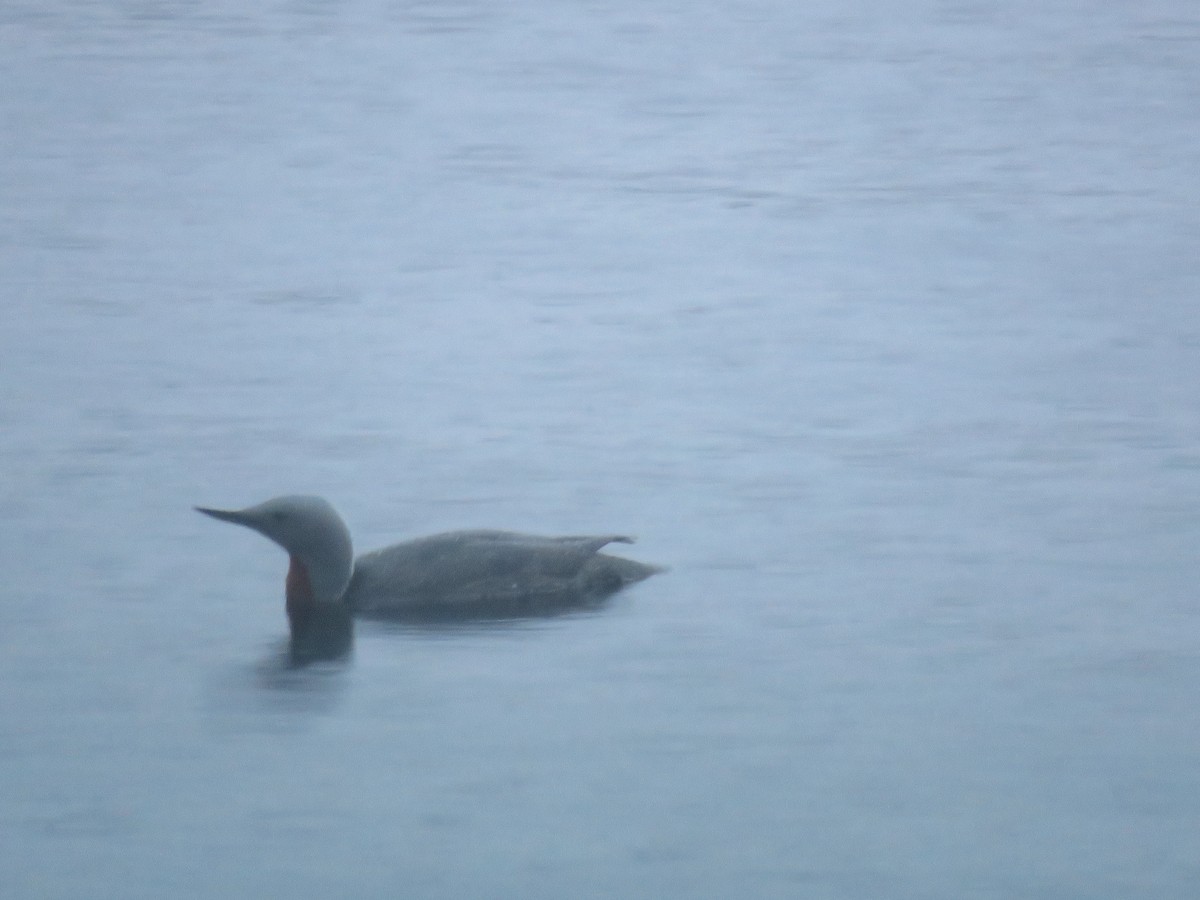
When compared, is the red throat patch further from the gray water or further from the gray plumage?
the gray water

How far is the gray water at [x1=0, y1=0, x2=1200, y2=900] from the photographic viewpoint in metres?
4.94

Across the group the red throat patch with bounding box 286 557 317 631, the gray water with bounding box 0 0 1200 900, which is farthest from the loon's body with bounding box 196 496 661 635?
the gray water with bounding box 0 0 1200 900

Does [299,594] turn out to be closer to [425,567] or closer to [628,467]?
[425,567]

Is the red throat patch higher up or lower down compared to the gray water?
higher up

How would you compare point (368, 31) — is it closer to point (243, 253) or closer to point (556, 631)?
point (243, 253)

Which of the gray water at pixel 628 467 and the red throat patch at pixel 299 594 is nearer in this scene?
the gray water at pixel 628 467

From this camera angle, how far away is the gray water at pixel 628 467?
16.2ft

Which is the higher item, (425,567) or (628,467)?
(425,567)

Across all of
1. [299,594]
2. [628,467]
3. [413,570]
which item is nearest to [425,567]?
[413,570]

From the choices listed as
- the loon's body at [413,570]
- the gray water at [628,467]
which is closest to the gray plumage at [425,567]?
the loon's body at [413,570]

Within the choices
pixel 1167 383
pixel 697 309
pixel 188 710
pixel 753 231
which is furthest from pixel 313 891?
pixel 753 231

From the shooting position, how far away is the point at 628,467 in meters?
7.54

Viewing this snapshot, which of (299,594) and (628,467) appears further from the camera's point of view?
(628,467)

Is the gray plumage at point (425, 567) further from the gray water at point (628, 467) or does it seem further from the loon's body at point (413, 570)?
the gray water at point (628, 467)
